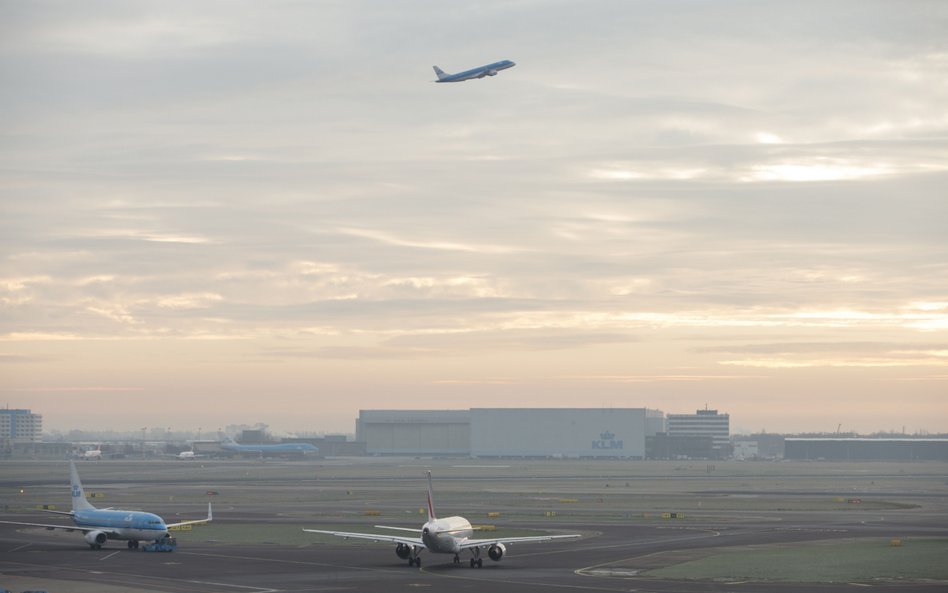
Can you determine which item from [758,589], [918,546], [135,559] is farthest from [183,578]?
[918,546]

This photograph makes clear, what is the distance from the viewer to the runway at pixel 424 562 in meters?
68.8

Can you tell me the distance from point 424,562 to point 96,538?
93.0 feet

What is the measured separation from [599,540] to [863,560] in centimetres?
2441

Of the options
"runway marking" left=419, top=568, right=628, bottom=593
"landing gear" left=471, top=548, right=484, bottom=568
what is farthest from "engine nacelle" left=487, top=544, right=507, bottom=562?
"runway marking" left=419, top=568, right=628, bottom=593

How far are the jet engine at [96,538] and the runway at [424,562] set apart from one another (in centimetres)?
90

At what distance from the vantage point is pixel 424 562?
8231 centimetres

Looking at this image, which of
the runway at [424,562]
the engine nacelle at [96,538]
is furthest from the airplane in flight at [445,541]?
the engine nacelle at [96,538]

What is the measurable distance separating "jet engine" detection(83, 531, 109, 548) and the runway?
90 centimetres

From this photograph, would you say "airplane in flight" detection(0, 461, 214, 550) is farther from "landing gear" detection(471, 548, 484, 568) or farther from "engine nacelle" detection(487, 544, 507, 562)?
"engine nacelle" detection(487, 544, 507, 562)

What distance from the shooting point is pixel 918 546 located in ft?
297

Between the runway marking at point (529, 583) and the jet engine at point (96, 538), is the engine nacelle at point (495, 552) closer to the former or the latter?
the runway marking at point (529, 583)

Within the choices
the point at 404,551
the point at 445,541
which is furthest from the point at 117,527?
the point at 445,541

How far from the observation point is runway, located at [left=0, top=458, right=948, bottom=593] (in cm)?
6881

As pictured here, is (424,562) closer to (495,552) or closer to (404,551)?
(404,551)
